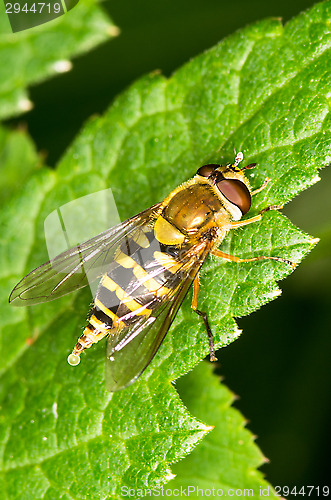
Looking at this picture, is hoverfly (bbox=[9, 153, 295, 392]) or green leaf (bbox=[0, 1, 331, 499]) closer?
green leaf (bbox=[0, 1, 331, 499])

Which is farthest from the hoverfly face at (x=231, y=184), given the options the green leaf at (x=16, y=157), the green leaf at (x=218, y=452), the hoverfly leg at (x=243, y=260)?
the green leaf at (x=16, y=157)

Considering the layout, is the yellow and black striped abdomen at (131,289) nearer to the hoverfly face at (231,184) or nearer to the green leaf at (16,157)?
the hoverfly face at (231,184)

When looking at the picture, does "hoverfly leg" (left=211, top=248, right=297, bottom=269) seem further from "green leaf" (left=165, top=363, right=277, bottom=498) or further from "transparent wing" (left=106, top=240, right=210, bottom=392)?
"green leaf" (left=165, top=363, right=277, bottom=498)

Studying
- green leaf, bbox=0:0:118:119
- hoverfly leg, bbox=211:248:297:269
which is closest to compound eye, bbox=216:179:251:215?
hoverfly leg, bbox=211:248:297:269

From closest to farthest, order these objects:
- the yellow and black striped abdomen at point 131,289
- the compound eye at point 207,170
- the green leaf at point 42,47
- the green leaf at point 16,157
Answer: the yellow and black striped abdomen at point 131,289
the compound eye at point 207,170
the green leaf at point 42,47
the green leaf at point 16,157

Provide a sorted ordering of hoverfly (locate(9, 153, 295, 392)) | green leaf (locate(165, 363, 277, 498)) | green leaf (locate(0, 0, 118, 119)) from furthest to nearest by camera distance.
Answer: green leaf (locate(0, 0, 118, 119)) < green leaf (locate(165, 363, 277, 498)) < hoverfly (locate(9, 153, 295, 392))

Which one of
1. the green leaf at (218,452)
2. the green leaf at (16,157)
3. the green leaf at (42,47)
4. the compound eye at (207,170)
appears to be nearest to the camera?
the compound eye at (207,170)

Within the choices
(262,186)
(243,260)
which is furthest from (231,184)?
(243,260)
